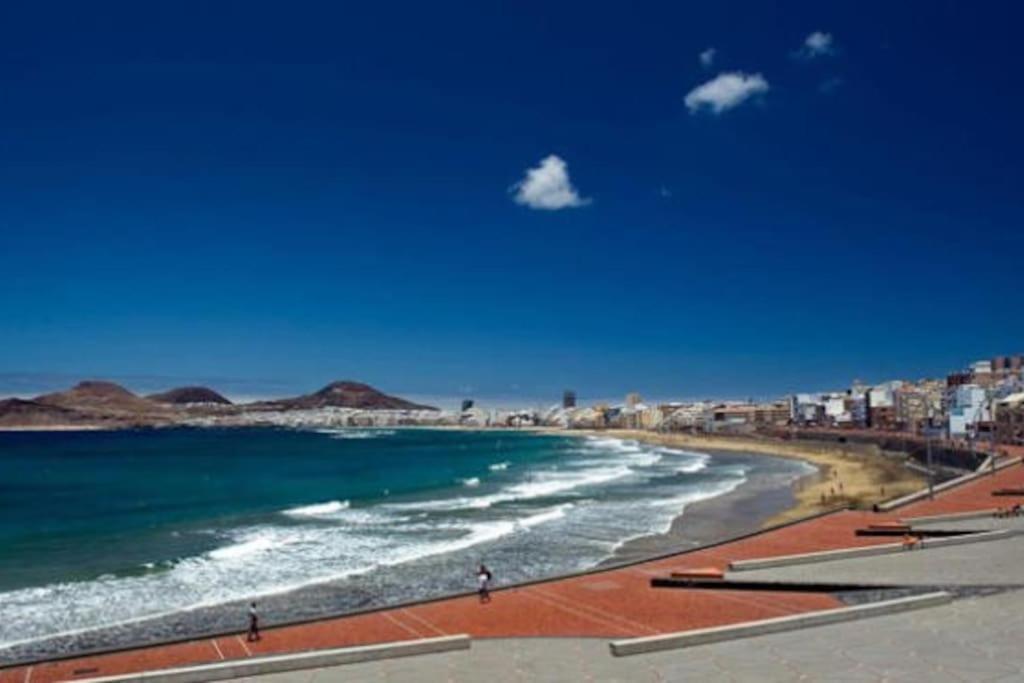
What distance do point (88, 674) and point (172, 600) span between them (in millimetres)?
7434

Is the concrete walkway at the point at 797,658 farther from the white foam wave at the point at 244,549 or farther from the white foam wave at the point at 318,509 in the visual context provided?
the white foam wave at the point at 318,509

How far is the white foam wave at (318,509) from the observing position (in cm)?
4054

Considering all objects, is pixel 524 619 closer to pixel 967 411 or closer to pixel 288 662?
pixel 288 662

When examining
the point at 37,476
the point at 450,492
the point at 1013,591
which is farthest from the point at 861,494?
the point at 37,476

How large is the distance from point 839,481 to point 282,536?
3274 cm

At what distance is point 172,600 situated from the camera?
73.2 ft

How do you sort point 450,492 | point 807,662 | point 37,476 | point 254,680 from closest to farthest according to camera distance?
point 807,662, point 254,680, point 450,492, point 37,476

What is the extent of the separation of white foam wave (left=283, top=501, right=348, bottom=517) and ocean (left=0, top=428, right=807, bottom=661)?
0.13 meters

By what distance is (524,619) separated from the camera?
1773cm

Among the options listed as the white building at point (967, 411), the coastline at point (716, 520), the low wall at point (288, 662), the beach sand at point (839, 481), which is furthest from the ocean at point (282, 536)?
the white building at point (967, 411)

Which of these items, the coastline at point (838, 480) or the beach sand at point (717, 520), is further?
the coastline at point (838, 480)

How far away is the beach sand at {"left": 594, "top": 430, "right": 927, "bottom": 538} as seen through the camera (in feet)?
128

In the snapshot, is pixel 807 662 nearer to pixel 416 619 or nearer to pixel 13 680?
pixel 416 619

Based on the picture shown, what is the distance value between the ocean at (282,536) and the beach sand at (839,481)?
4100 millimetres
